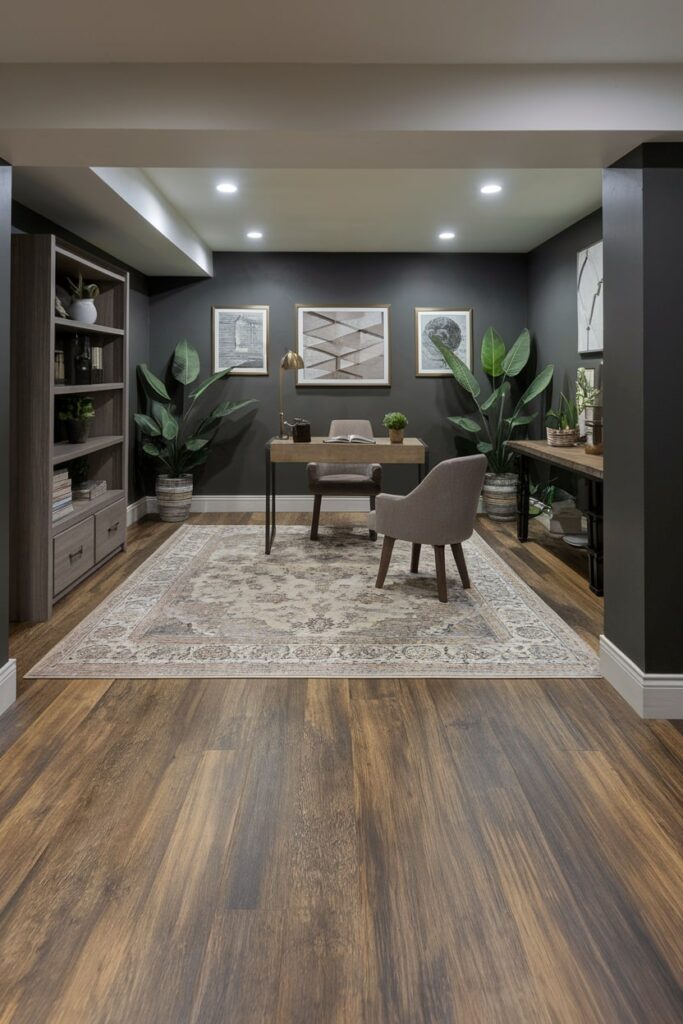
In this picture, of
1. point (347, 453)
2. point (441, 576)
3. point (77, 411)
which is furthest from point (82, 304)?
point (441, 576)

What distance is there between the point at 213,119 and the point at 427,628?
2094mm

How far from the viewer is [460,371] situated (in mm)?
5789

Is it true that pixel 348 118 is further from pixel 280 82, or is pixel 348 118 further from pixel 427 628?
pixel 427 628

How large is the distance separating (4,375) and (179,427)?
3.73 meters

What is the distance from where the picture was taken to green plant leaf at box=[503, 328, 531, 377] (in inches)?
225

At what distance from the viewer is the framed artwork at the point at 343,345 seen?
20.1 ft

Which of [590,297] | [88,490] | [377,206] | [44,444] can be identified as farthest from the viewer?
[590,297]

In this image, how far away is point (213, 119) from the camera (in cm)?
212

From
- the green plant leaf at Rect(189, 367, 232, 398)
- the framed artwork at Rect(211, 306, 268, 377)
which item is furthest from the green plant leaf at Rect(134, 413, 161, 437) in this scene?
the framed artwork at Rect(211, 306, 268, 377)

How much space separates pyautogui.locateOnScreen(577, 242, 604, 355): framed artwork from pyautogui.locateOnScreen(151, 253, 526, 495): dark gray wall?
4.26 feet

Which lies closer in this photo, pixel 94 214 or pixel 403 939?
pixel 403 939

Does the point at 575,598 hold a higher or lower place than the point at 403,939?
higher

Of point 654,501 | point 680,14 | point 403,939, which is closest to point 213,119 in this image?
point 680,14

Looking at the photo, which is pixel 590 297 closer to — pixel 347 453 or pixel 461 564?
pixel 347 453
